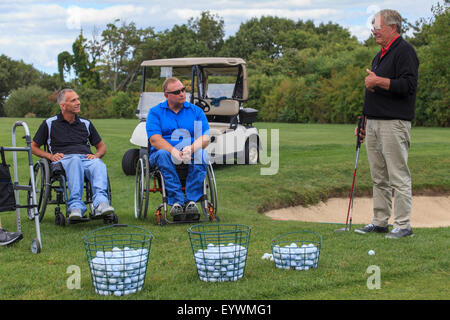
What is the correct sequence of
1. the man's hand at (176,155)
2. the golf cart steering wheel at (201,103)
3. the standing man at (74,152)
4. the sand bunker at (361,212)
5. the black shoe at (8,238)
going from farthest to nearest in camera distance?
the golf cart steering wheel at (201,103)
the sand bunker at (361,212)
the man's hand at (176,155)
the standing man at (74,152)
the black shoe at (8,238)

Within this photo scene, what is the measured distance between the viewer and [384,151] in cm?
534

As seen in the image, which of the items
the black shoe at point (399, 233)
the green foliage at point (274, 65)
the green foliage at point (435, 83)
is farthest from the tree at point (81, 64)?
the black shoe at point (399, 233)

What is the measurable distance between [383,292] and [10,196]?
120 inches

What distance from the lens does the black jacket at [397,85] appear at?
517 centimetres

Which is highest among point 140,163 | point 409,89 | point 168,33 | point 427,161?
point 168,33

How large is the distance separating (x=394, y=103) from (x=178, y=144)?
2.31 meters

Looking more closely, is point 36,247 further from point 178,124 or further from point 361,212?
point 361,212

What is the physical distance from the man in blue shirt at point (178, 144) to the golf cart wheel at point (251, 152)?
499 centimetres

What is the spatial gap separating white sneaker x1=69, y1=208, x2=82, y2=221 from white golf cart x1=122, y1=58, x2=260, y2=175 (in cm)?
453

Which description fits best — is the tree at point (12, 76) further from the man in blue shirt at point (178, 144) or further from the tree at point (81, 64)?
the man in blue shirt at point (178, 144)

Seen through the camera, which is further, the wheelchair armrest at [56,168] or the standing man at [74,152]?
the wheelchair armrest at [56,168]
